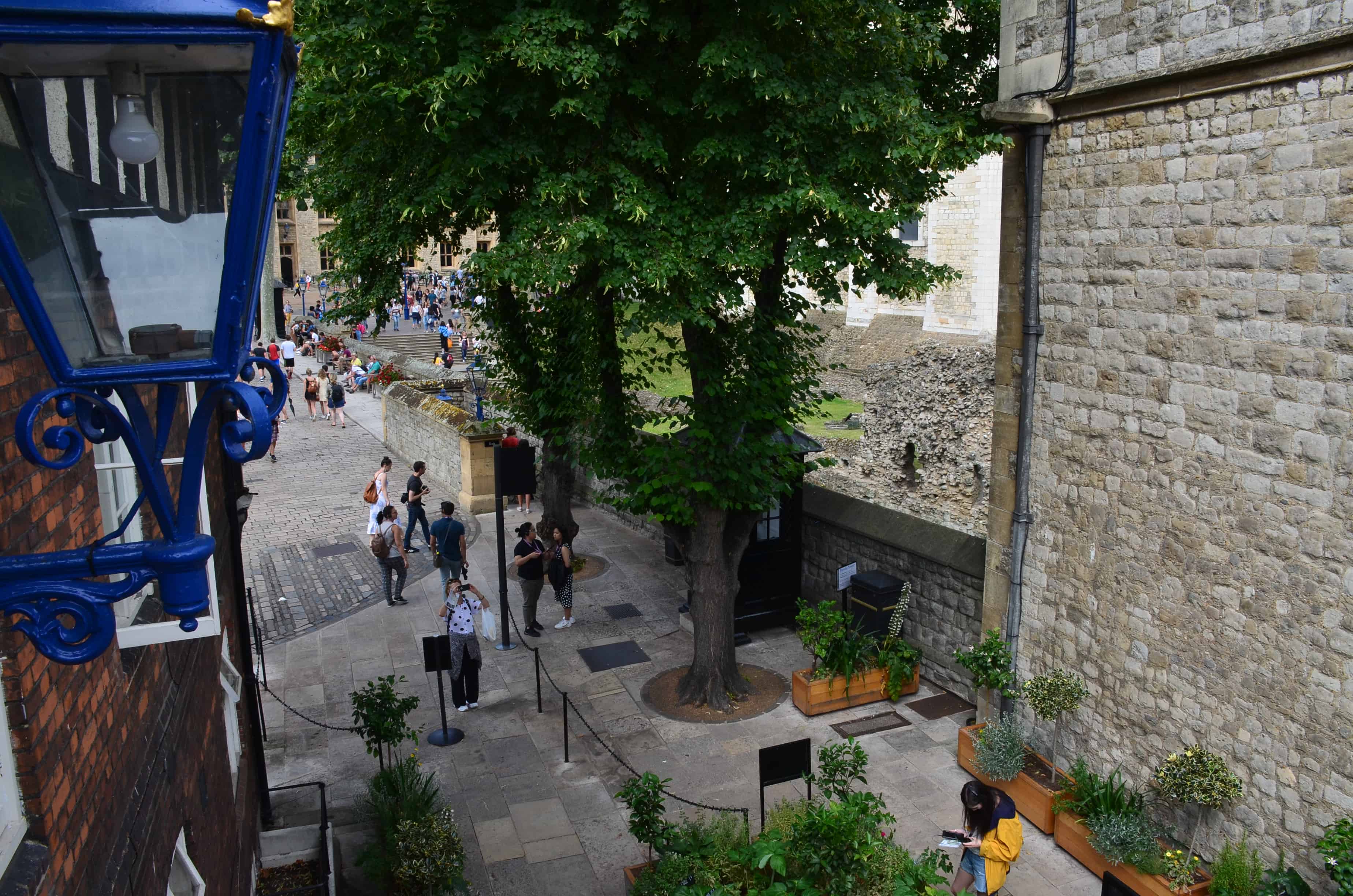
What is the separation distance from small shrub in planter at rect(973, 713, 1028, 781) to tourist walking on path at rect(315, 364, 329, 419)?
23.5m

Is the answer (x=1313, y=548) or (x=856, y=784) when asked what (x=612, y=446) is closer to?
(x=856, y=784)

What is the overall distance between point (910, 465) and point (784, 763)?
815 cm

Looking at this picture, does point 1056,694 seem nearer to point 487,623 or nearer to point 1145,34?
point 1145,34

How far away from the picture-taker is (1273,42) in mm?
6473

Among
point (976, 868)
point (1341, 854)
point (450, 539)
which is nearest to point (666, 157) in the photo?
point (976, 868)

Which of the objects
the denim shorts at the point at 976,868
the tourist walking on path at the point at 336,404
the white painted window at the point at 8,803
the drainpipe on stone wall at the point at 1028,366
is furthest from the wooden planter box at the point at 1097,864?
the tourist walking on path at the point at 336,404

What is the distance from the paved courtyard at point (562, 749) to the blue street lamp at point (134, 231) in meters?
6.20

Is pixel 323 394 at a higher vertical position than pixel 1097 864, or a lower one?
higher

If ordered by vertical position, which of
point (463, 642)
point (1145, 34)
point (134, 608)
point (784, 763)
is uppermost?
point (1145, 34)

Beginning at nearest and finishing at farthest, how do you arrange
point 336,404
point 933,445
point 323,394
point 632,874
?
1. point 632,874
2. point 933,445
3. point 336,404
4. point 323,394

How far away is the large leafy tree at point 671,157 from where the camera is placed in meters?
7.98

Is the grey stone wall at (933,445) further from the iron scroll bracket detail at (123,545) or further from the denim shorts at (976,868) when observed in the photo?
the iron scroll bracket detail at (123,545)

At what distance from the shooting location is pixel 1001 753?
8.62 metres

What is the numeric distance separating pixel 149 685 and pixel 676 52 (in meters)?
6.54
